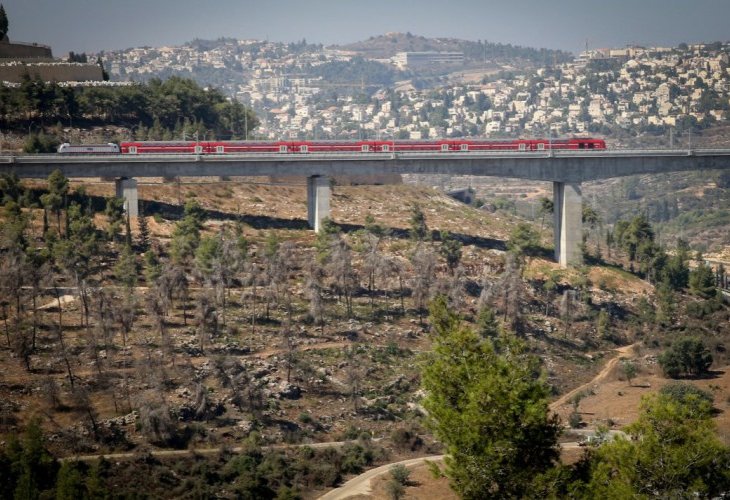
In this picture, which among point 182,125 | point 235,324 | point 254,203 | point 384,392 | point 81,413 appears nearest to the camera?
point 81,413

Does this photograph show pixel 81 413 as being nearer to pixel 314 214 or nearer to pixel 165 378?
pixel 165 378

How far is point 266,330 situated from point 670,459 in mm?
47115

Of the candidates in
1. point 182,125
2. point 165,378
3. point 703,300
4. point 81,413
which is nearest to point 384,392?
point 165,378

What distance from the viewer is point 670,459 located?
48312 mm

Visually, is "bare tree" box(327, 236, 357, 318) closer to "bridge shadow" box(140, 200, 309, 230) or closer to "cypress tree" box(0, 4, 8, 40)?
"bridge shadow" box(140, 200, 309, 230)

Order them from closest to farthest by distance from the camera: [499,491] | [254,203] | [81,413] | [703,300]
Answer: [499,491] < [81,413] < [703,300] < [254,203]

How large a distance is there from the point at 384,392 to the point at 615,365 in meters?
20.7

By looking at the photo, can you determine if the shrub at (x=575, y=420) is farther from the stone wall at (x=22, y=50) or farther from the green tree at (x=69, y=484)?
the stone wall at (x=22, y=50)

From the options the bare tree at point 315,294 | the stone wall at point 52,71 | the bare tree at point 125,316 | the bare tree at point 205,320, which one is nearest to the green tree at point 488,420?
the bare tree at point 205,320

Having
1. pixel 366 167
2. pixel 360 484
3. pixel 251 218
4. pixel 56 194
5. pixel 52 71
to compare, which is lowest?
pixel 360 484

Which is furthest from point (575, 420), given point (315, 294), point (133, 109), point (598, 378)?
point (133, 109)

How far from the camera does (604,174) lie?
391 feet

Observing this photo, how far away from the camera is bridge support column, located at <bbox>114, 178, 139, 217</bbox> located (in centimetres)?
11281

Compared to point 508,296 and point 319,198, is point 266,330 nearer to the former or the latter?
point 508,296
